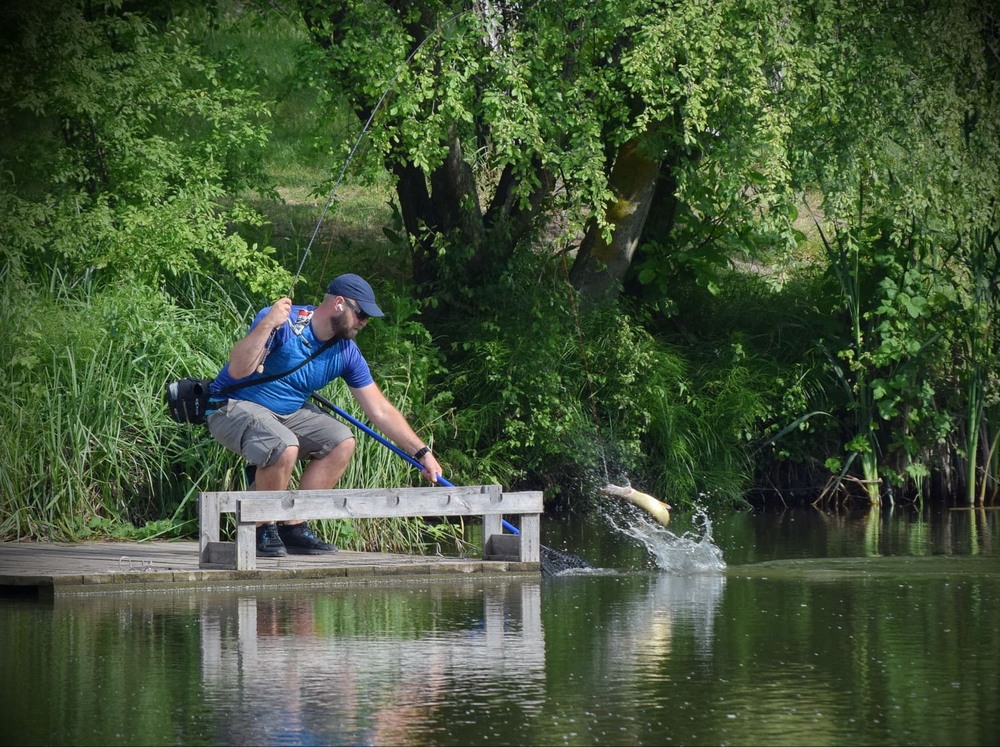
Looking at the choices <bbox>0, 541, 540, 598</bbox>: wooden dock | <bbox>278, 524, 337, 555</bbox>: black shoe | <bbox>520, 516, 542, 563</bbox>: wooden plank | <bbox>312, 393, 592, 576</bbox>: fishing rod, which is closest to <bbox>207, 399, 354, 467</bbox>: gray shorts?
<bbox>312, 393, 592, 576</bbox>: fishing rod

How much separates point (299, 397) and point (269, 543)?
1.02 meters

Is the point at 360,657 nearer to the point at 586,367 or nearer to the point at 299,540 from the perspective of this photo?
the point at 299,540

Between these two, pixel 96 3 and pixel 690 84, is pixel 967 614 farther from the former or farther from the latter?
pixel 96 3

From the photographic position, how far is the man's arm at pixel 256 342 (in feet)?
35.7

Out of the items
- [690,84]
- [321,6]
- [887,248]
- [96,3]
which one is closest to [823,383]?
[887,248]

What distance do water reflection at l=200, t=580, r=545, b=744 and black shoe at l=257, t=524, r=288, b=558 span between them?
0.81 m

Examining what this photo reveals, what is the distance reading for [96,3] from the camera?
16219mm

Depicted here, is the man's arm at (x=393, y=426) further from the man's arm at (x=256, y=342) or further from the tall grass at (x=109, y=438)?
the tall grass at (x=109, y=438)

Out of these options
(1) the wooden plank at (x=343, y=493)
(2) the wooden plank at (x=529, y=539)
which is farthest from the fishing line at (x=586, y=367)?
(1) the wooden plank at (x=343, y=493)

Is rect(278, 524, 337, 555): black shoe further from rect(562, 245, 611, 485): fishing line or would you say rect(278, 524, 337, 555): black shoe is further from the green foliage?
rect(562, 245, 611, 485): fishing line

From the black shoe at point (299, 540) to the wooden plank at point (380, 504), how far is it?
0.92 metres

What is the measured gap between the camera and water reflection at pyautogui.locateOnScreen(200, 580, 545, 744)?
277 inches

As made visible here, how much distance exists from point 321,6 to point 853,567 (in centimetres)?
754

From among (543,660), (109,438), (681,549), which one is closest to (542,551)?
(681,549)
